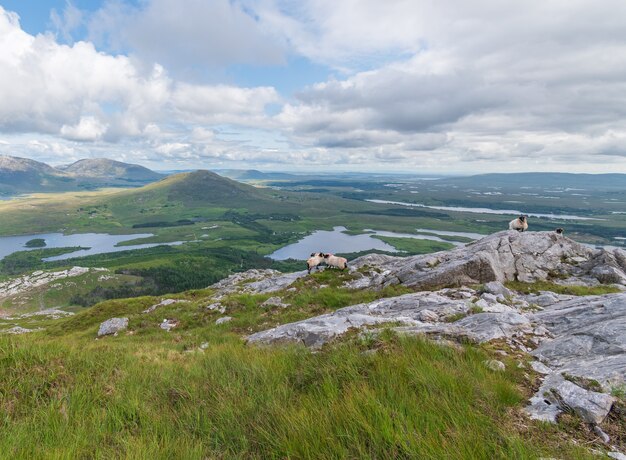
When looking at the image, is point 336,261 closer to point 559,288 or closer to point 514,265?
point 514,265

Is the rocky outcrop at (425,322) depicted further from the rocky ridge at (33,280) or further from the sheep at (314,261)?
the rocky ridge at (33,280)

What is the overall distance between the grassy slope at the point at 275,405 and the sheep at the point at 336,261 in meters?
21.8

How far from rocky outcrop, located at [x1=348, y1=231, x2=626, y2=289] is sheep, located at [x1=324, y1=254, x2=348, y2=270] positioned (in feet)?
8.99

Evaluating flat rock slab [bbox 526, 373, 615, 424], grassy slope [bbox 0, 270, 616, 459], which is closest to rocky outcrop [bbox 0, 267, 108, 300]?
grassy slope [bbox 0, 270, 616, 459]

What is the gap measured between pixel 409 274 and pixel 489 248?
710 cm

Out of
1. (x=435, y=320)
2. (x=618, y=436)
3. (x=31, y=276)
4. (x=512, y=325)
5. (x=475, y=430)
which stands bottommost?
(x=31, y=276)

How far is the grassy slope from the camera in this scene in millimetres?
3979

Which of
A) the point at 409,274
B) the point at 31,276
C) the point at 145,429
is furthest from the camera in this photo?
the point at 31,276

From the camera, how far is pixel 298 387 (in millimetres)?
6281

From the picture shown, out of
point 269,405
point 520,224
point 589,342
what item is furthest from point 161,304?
point 520,224

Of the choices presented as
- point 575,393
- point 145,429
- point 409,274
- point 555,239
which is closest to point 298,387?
point 145,429

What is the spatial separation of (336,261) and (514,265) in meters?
14.8

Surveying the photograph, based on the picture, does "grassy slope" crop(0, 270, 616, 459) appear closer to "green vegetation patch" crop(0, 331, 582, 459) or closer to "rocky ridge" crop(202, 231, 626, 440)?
"green vegetation patch" crop(0, 331, 582, 459)

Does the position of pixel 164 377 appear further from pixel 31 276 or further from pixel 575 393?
pixel 31 276
